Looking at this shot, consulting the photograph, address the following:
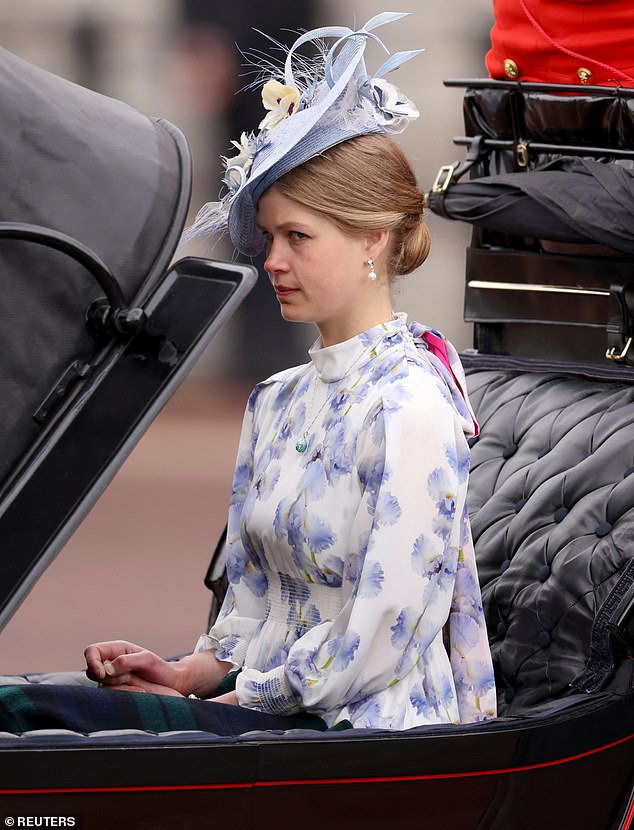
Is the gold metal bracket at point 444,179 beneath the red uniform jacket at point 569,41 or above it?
beneath

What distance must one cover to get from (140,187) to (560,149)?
3.72 feet

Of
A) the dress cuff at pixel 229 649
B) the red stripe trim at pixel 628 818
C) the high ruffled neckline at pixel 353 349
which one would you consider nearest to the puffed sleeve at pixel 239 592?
the dress cuff at pixel 229 649

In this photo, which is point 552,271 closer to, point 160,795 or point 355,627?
point 355,627

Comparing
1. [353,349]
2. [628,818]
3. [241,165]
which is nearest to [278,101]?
[241,165]

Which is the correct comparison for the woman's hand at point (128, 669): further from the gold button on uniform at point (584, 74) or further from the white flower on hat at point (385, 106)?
the gold button on uniform at point (584, 74)

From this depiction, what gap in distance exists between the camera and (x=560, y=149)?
2.59 meters

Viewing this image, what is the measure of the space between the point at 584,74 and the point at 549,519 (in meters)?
0.86

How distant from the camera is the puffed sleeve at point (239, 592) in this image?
2092 millimetres

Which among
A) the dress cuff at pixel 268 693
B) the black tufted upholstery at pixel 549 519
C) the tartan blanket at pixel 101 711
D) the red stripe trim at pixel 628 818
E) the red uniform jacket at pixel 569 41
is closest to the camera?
the tartan blanket at pixel 101 711

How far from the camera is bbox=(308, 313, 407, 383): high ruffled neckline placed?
1.99 m

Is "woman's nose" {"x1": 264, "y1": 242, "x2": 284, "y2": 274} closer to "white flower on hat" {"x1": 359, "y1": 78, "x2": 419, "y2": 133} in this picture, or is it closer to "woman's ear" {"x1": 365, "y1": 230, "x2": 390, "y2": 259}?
"woman's ear" {"x1": 365, "y1": 230, "x2": 390, "y2": 259}

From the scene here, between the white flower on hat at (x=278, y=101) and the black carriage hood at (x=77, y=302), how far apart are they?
305 millimetres

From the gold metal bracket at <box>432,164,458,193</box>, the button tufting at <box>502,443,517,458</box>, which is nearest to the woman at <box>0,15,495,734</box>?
the button tufting at <box>502,443,517,458</box>

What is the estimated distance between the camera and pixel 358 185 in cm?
190
